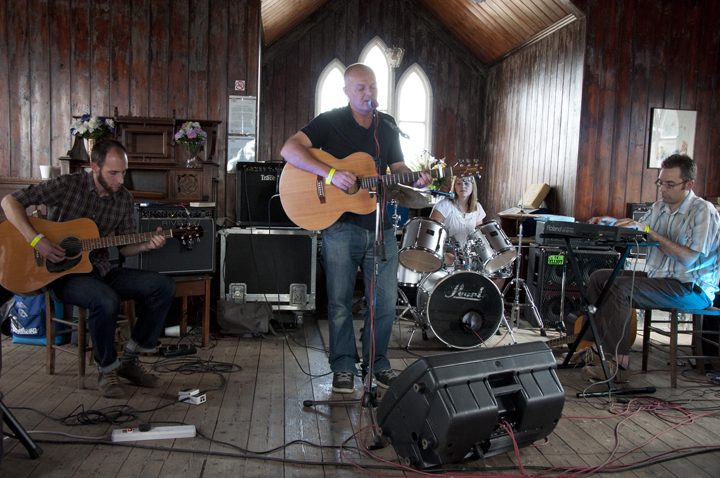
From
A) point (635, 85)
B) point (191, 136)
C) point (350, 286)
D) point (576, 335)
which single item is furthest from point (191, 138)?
point (635, 85)

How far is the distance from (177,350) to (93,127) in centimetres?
220

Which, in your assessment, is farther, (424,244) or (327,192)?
(424,244)

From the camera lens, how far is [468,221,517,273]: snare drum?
144 inches

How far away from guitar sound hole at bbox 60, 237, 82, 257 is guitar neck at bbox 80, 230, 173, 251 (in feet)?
0.07

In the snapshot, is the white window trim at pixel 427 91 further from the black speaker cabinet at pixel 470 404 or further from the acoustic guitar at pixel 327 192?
the black speaker cabinet at pixel 470 404

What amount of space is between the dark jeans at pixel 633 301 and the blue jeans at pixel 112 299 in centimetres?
252

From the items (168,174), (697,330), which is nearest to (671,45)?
(697,330)

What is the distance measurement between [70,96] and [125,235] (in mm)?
2985

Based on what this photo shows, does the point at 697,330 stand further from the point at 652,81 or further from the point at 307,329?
the point at 652,81

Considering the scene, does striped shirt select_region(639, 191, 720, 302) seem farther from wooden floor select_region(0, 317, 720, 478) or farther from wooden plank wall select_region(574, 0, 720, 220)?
wooden plank wall select_region(574, 0, 720, 220)

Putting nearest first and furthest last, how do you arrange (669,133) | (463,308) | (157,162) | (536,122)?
(463,308), (157,162), (669,133), (536,122)

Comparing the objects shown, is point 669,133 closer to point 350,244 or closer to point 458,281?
point 458,281

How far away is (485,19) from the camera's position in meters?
6.79

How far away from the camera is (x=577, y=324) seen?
3.51 meters
